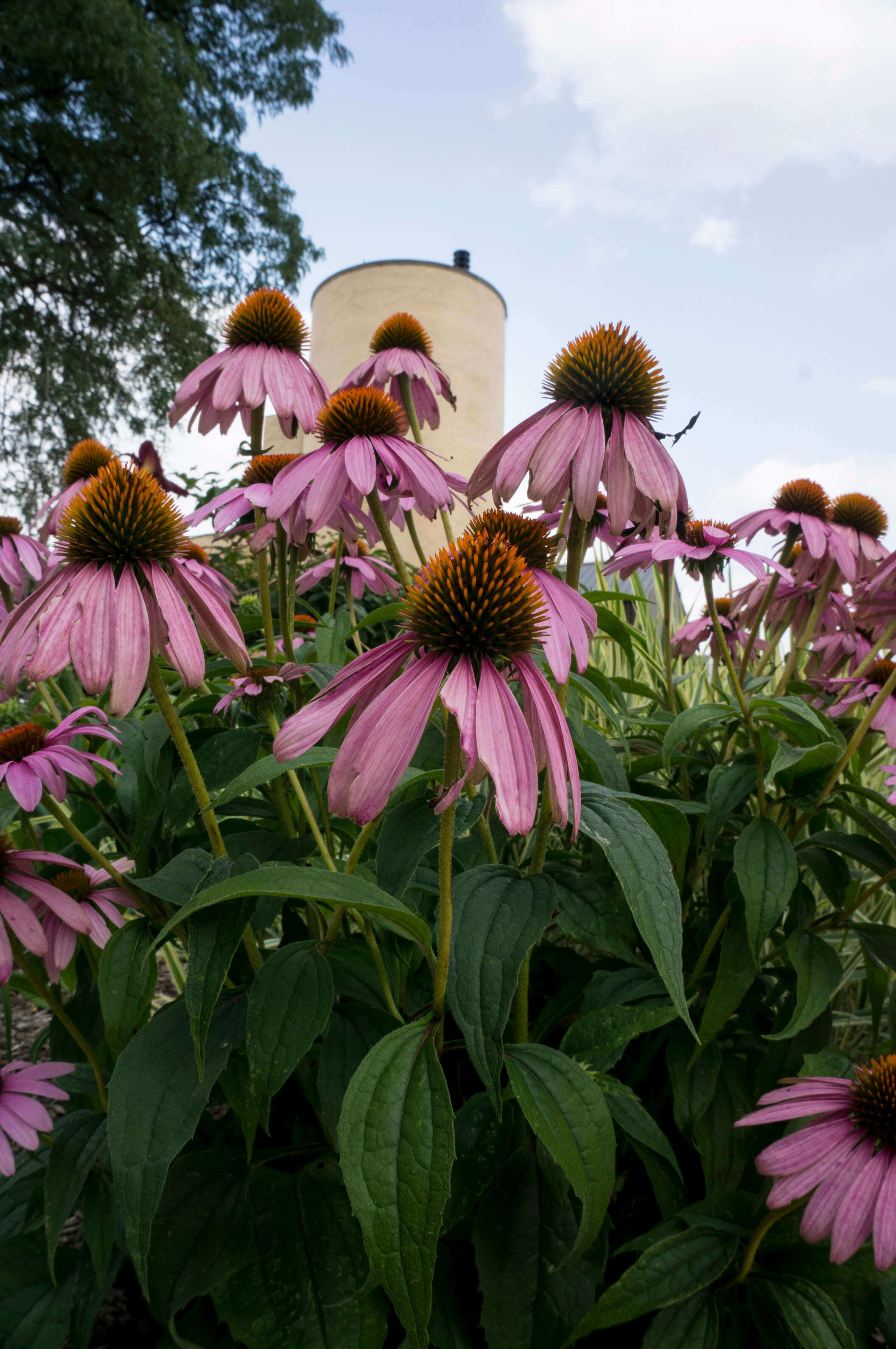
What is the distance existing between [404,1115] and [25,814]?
0.72m

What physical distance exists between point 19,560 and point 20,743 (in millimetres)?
536

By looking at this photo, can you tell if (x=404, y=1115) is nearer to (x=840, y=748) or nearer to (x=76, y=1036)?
(x=76, y=1036)

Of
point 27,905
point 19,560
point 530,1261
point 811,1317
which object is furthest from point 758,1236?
point 19,560

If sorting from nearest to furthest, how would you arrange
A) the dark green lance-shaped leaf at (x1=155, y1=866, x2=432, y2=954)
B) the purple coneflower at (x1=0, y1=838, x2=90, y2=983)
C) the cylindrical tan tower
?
1. the dark green lance-shaped leaf at (x1=155, y1=866, x2=432, y2=954)
2. the purple coneflower at (x1=0, y1=838, x2=90, y2=983)
3. the cylindrical tan tower

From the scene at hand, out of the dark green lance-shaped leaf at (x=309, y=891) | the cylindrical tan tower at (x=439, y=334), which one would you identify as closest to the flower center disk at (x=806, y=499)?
the dark green lance-shaped leaf at (x=309, y=891)

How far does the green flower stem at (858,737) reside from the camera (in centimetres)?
110

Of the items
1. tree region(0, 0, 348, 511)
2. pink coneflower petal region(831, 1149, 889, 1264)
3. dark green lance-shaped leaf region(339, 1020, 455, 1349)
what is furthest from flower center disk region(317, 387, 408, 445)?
tree region(0, 0, 348, 511)

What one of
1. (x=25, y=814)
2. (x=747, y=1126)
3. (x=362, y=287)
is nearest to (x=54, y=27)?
(x=362, y=287)

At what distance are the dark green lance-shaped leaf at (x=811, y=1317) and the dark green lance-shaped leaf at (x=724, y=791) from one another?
0.49 m

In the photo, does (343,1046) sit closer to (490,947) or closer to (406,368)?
(490,947)

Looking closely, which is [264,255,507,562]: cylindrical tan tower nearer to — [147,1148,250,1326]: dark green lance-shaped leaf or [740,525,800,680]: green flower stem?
[740,525,800,680]: green flower stem

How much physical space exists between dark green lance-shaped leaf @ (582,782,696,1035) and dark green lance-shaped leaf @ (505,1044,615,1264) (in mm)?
126

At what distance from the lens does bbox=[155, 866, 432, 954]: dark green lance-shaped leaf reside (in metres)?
0.66

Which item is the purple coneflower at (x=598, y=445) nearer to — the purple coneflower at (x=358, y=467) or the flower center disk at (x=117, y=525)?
the purple coneflower at (x=358, y=467)
